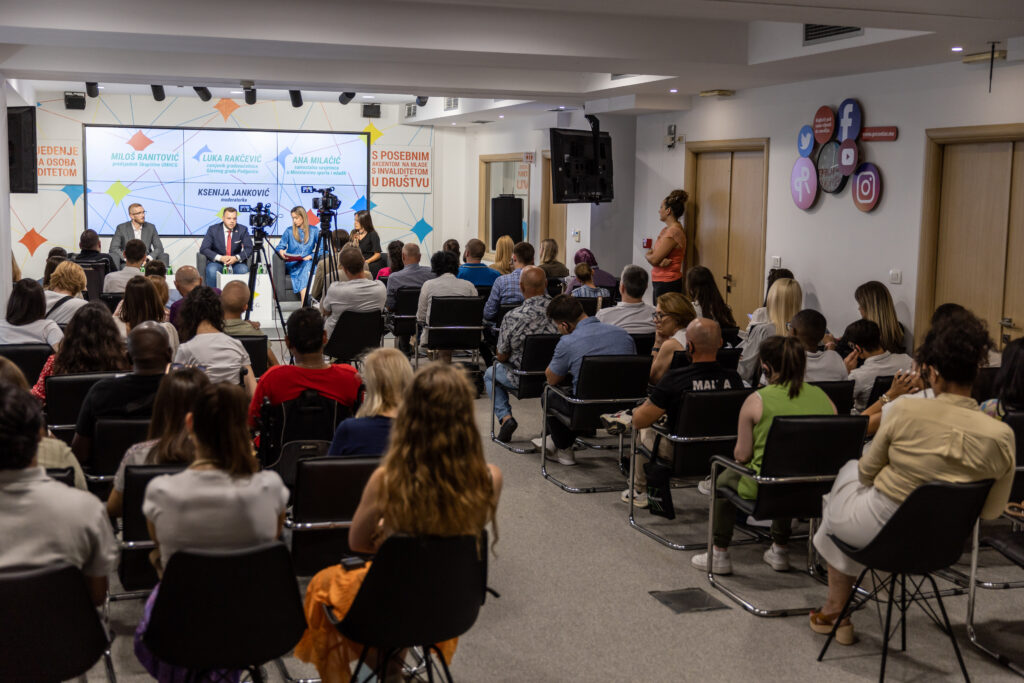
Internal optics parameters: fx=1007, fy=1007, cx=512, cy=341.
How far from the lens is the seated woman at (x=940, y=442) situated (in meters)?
3.31

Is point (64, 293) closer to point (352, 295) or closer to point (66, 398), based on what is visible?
point (352, 295)

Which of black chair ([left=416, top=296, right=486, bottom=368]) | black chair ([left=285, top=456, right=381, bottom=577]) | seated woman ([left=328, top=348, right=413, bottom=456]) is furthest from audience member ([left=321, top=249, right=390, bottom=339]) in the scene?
black chair ([left=285, top=456, right=381, bottom=577])

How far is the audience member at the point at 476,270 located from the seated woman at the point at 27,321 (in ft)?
14.4

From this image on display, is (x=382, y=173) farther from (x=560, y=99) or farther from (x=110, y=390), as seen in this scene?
(x=110, y=390)

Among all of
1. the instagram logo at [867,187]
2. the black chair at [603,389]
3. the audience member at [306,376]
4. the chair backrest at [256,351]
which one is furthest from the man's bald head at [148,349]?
the instagram logo at [867,187]

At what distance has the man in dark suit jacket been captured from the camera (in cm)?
1179

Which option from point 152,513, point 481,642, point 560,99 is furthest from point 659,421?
point 560,99

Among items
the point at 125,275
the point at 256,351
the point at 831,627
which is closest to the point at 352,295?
the point at 125,275

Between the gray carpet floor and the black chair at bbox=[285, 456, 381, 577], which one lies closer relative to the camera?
the black chair at bbox=[285, 456, 381, 577]

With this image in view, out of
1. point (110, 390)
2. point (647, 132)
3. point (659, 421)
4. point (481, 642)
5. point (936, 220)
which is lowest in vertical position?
point (481, 642)

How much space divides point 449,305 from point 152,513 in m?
5.31

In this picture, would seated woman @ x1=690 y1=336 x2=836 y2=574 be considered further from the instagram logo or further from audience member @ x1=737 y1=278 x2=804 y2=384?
the instagram logo

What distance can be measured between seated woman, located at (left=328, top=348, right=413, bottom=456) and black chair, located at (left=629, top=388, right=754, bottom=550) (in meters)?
1.63

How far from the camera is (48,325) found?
218 inches
